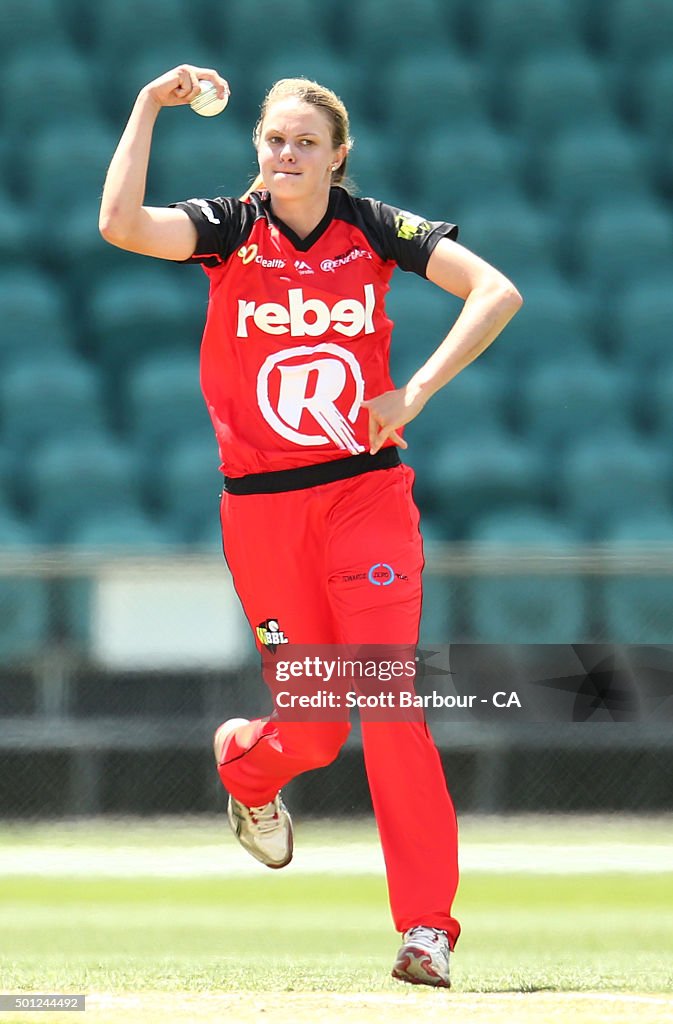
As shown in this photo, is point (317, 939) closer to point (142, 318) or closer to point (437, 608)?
point (437, 608)

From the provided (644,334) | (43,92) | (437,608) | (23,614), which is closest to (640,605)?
(437,608)

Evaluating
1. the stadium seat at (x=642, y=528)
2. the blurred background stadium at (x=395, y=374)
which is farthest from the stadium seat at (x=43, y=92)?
the stadium seat at (x=642, y=528)

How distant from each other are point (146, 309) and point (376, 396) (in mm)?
3858

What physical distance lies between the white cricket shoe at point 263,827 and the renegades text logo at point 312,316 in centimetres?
75

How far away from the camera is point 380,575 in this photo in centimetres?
229

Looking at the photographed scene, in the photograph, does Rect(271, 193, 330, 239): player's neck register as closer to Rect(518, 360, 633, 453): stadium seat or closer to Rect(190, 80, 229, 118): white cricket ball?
Rect(190, 80, 229, 118): white cricket ball

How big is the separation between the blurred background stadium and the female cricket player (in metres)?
1.70

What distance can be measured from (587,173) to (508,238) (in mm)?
631

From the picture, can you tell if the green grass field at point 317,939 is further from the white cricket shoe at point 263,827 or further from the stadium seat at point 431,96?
the stadium seat at point 431,96

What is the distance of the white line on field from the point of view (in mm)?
3748

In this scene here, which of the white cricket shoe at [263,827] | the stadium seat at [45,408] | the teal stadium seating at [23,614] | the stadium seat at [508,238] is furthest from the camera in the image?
A: the stadium seat at [508,238]

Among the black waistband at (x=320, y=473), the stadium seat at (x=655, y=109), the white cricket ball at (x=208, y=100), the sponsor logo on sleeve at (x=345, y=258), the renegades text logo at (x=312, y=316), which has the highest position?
the stadium seat at (x=655, y=109)

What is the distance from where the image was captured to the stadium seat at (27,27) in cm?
693

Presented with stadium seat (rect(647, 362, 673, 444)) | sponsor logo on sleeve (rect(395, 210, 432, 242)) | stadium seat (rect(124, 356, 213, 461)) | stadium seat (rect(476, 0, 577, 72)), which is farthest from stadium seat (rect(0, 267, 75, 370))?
sponsor logo on sleeve (rect(395, 210, 432, 242))
